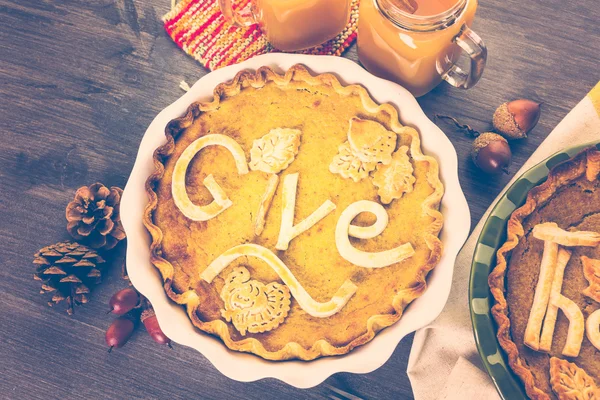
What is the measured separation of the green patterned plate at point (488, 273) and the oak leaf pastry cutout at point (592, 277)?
0.25m

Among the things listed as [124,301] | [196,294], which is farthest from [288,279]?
[124,301]

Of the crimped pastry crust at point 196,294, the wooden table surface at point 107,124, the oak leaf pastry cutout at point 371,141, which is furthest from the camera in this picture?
the wooden table surface at point 107,124

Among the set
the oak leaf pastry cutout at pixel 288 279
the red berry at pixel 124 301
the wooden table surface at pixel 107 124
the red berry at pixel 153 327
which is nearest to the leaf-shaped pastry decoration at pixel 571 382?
the wooden table surface at pixel 107 124

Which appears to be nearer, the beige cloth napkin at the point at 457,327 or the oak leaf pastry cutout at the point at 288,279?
the oak leaf pastry cutout at the point at 288,279

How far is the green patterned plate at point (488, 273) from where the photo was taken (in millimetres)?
1522

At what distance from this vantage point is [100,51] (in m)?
2.13

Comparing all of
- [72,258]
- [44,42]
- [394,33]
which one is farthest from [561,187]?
[44,42]

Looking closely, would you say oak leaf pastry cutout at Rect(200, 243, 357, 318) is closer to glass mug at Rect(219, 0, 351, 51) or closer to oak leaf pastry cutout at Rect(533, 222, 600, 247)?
oak leaf pastry cutout at Rect(533, 222, 600, 247)

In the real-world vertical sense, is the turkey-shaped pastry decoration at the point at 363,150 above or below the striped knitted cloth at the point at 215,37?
below

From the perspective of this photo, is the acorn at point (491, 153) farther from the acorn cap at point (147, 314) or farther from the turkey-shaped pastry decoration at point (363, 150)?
the acorn cap at point (147, 314)

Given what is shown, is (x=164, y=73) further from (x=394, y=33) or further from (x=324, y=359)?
(x=324, y=359)

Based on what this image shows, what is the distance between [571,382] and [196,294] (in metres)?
1.17

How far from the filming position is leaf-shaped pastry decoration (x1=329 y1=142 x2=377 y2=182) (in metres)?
1.75

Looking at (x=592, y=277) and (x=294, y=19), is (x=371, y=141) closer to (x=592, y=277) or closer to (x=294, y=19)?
(x=294, y=19)
